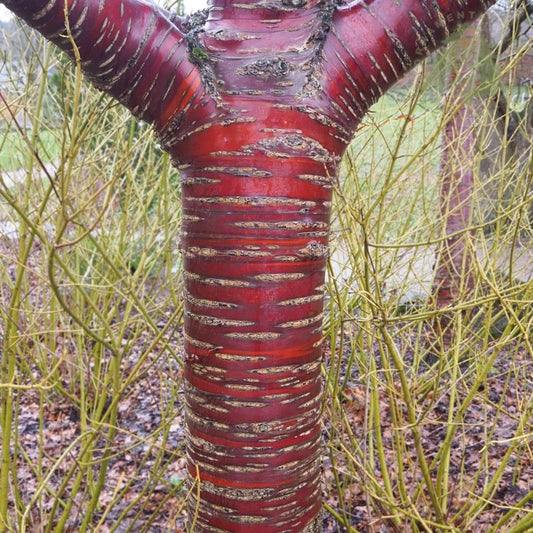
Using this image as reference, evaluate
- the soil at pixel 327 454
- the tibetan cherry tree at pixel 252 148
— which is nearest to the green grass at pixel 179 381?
the soil at pixel 327 454

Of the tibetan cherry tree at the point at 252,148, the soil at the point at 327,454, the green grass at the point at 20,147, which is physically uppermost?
the green grass at the point at 20,147

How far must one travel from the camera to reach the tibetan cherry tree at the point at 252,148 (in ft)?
3.23

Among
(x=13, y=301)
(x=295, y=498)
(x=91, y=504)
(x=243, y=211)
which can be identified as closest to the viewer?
(x=243, y=211)

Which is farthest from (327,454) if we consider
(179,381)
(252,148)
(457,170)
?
(252,148)

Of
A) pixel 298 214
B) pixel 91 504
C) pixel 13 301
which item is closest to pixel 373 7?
pixel 298 214

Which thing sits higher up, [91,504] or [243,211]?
[243,211]

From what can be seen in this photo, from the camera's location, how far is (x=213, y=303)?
1033mm

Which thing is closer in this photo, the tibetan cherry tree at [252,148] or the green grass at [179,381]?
the tibetan cherry tree at [252,148]

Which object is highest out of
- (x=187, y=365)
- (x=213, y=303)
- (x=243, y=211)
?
(x=243, y=211)

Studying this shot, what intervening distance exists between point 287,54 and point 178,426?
3.22 meters

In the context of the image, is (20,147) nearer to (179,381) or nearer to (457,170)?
(179,381)

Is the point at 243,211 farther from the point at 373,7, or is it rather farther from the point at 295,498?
the point at 295,498

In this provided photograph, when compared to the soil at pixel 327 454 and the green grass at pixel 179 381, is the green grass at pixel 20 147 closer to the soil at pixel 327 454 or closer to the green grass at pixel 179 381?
the green grass at pixel 179 381

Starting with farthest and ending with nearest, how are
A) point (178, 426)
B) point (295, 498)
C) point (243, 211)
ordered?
point (178, 426) < point (295, 498) < point (243, 211)
